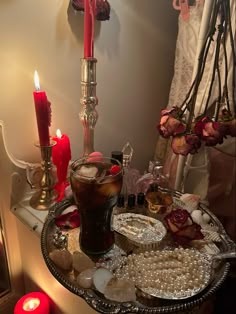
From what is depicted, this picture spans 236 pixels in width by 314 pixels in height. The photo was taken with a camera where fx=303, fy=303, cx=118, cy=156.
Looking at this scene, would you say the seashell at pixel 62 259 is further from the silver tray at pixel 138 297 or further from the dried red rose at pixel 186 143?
the dried red rose at pixel 186 143

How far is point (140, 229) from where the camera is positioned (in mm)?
653

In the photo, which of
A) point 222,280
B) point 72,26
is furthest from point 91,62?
point 222,280

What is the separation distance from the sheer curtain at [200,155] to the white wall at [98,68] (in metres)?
0.08

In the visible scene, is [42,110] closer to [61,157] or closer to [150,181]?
[61,157]

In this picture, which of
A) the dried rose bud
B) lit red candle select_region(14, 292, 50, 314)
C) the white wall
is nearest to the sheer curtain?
the white wall

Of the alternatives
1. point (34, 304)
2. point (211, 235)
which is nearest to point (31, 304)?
point (34, 304)

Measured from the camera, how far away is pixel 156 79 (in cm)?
105

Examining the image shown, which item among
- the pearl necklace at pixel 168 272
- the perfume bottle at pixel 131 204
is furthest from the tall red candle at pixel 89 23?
the pearl necklace at pixel 168 272

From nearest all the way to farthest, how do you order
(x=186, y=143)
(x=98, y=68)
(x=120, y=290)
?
(x=120, y=290) → (x=186, y=143) → (x=98, y=68)

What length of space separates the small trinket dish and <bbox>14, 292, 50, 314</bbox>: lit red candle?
30 cm

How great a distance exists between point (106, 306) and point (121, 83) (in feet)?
2.14

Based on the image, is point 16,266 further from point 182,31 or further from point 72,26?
point 182,31

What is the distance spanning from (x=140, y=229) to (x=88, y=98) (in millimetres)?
321

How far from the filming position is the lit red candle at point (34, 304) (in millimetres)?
754
